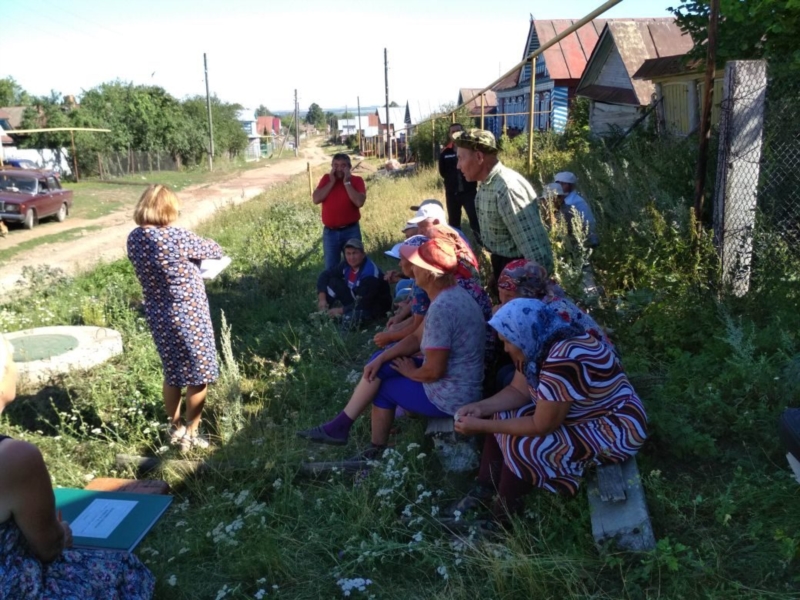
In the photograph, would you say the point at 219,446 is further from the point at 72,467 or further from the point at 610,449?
the point at 610,449

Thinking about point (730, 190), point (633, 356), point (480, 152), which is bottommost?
point (633, 356)

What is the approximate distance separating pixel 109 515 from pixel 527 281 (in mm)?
2299

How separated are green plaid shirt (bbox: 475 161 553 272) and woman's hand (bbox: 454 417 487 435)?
1547 mm

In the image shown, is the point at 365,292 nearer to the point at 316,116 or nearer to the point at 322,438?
the point at 322,438

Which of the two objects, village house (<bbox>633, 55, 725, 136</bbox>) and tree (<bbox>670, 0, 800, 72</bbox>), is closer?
tree (<bbox>670, 0, 800, 72</bbox>)

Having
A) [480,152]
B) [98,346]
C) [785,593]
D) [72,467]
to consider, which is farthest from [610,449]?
[98,346]

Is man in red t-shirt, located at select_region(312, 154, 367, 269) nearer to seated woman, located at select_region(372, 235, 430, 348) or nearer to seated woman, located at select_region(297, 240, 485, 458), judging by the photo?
seated woman, located at select_region(372, 235, 430, 348)

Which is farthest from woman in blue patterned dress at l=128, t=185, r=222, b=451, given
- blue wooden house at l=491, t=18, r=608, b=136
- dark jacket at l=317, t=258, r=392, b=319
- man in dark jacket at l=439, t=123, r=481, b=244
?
blue wooden house at l=491, t=18, r=608, b=136

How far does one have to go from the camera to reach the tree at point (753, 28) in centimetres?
677

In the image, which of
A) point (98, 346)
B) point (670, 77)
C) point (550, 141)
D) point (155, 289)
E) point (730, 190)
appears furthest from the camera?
point (550, 141)

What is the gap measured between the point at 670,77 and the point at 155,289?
13439 millimetres

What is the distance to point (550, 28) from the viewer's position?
2964cm

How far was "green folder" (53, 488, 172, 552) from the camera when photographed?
308 centimetres

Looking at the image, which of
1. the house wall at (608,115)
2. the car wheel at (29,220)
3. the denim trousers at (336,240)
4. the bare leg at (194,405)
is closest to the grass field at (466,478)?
the bare leg at (194,405)
